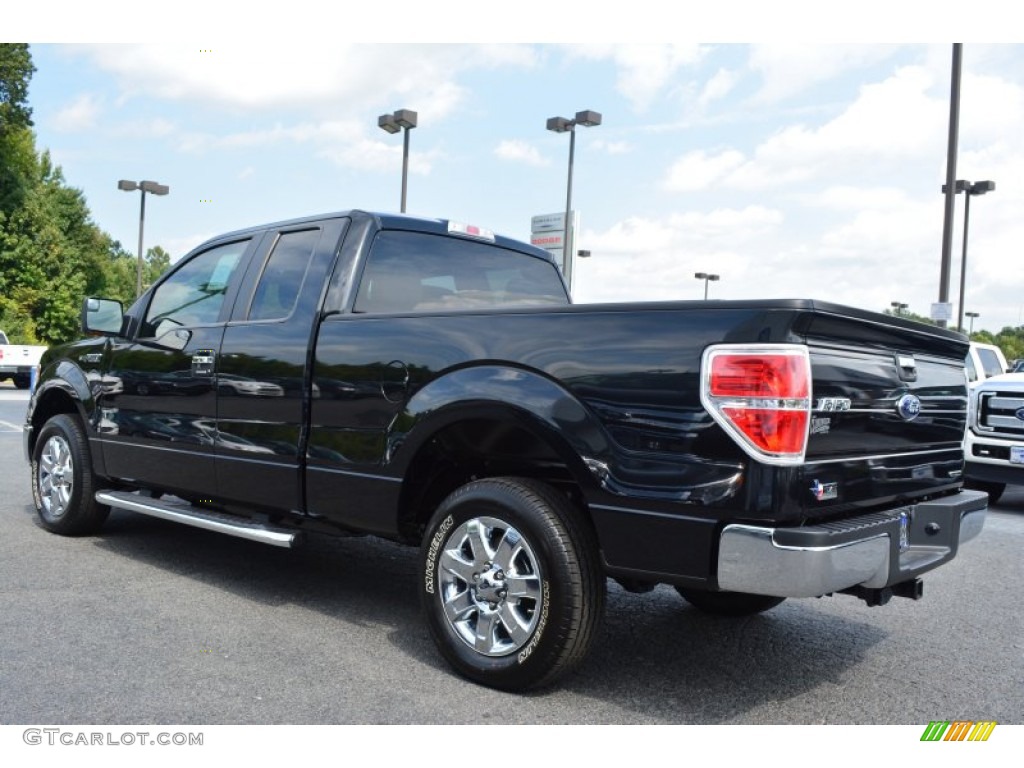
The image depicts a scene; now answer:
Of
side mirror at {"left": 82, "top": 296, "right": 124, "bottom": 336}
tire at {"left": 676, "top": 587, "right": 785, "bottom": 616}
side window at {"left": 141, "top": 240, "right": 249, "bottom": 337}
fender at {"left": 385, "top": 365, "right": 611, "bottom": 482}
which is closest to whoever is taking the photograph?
fender at {"left": 385, "top": 365, "right": 611, "bottom": 482}

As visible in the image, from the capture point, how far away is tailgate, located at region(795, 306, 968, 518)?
312 cm

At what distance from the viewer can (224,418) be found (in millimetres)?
4816

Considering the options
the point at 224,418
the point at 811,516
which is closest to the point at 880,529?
the point at 811,516

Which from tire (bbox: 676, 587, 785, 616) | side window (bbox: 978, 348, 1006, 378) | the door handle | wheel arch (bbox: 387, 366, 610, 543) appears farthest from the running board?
side window (bbox: 978, 348, 1006, 378)

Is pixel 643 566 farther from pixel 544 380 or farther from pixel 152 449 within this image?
pixel 152 449

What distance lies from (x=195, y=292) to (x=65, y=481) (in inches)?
67.8

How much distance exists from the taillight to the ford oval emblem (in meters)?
0.84

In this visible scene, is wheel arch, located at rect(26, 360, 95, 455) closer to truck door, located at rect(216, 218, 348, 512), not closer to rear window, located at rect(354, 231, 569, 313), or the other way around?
truck door, located at rect(216, 218, 348, 512)

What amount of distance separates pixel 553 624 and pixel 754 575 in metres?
0.78

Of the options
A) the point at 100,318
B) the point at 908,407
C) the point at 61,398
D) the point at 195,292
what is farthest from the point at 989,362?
the point at 61,398

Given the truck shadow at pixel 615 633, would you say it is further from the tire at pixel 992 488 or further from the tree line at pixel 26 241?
the tree line at pixel 26 241

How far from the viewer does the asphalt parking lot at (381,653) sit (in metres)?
3.40

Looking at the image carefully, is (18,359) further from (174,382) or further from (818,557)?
(818,557)

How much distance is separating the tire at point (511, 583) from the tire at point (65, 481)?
10.4ft
